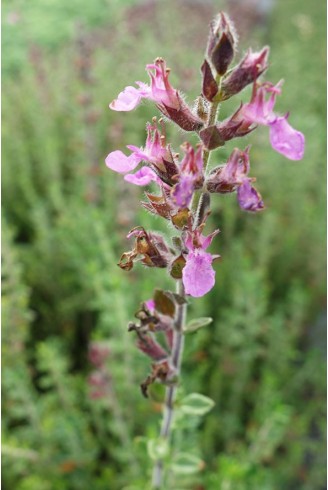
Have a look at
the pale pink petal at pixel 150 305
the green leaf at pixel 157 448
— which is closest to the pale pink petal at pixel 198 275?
the pale pink petal at pixel 150 305

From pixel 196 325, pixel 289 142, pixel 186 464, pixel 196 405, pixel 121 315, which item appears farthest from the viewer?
pixel 121 315

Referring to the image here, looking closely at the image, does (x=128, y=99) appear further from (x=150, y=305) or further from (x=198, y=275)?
(x=150, y=305)

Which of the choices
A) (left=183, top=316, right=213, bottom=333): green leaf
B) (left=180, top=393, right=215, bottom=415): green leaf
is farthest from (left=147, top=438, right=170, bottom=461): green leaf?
(left=183, top=316, right=213, bottom=333): green leaf

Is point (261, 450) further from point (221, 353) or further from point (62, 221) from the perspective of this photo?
point (62, 221)

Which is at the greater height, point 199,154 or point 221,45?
point 221,45

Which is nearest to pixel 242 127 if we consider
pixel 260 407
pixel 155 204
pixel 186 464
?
pixel 155 204

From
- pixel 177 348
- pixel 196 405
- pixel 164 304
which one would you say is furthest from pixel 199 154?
pixel 196 405
